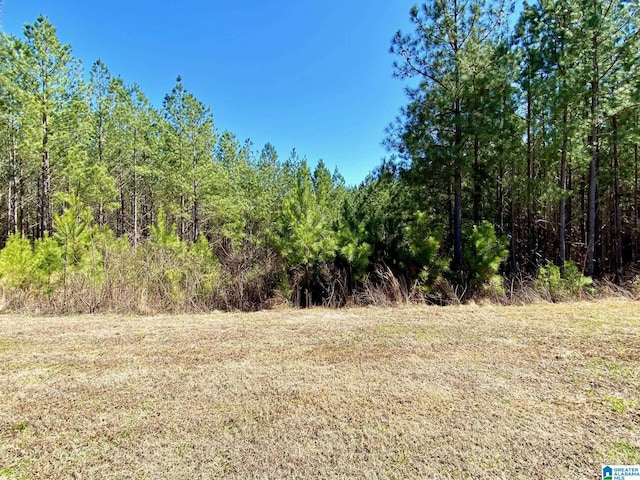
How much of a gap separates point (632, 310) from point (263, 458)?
6055 mm

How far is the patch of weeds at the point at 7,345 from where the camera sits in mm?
3330

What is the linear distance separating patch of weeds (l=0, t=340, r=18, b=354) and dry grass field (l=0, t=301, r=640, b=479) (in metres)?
0.03

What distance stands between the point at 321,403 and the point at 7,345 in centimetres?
364

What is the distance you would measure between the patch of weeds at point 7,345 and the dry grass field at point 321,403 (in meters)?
0.03

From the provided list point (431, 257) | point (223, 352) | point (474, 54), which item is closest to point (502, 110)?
point (474, 54)

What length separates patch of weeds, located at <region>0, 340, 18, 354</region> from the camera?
10.9 feet

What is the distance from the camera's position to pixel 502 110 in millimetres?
8070

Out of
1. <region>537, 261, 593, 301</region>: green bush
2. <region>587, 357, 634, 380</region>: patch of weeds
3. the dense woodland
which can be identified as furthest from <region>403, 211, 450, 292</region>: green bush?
<region>587, 357, 634, 380</region>: patch of weeds

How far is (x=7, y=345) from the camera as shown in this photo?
11.4 ft

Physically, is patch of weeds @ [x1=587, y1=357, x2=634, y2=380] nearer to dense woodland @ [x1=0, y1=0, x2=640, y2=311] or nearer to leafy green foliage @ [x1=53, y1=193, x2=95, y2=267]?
dense woodland @ [x1=0, y1=0, x2=640, y2=311]

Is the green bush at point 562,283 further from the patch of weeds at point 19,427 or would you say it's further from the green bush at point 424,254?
the patch of weeds at point 19,427

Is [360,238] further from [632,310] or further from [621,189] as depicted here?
[621,189]

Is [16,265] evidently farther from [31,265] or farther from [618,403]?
[618,403]

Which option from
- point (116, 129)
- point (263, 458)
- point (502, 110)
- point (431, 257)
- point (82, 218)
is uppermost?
point (116, 129)
